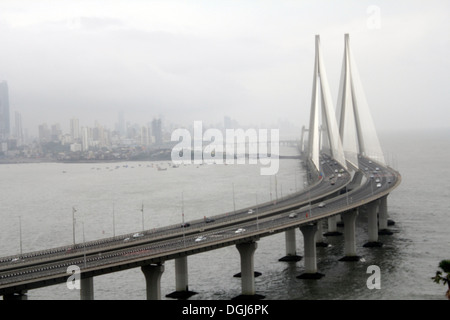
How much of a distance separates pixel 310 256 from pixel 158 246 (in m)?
6.66

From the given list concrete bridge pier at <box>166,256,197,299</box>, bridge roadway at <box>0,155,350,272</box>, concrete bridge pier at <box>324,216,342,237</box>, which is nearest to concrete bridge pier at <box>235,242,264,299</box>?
concrete bridge pier at <box>166,256,197,299</box>

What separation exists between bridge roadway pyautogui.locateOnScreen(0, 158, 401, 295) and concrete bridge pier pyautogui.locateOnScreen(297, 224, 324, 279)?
492mm

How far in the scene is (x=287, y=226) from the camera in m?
21.9

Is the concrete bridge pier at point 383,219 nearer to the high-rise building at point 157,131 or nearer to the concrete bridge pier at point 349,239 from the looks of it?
the concrete bridge pier at point 349,239

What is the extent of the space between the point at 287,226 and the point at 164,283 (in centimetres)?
510

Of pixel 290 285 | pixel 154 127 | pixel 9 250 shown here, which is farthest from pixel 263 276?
pixel 154 127

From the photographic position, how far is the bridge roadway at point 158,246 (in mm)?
16109

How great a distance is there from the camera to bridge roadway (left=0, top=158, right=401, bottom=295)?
16109 millimetres

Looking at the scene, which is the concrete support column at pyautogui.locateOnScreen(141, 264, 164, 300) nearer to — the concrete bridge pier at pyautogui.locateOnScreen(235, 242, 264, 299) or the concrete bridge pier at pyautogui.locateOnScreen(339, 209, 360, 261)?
the concrete bridge pier at pyautogui.locateOnScreen(235, 242, 264, 299)

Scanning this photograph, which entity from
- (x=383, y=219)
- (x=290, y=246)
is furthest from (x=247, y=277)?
(x=383, y=219)

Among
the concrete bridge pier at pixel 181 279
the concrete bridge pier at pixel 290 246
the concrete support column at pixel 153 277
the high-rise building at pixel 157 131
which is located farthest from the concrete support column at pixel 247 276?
the high-rise building at pixel 157 131

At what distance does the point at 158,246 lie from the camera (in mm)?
19078
